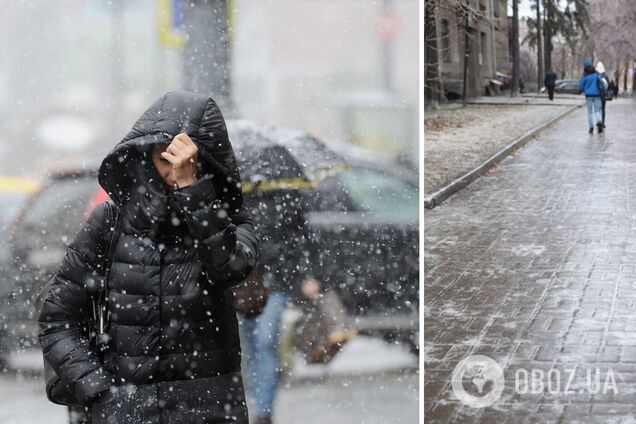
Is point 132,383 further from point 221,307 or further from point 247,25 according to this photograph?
point 247,25

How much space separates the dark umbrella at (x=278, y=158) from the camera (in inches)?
125

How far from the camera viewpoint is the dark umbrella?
3170 mm

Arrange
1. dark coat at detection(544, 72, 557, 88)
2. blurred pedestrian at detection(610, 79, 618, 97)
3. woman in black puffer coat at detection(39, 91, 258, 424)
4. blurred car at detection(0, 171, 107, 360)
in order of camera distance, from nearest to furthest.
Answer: woman in black puffer coat at detection(39, 91, 258, 424), blurred car at detection(0, 171, 107, 360), blurred pedestrian at detection(610, 79, 618, 97), dark coat at detection(544, 72, 557, 88)

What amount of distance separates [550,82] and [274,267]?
24.2m

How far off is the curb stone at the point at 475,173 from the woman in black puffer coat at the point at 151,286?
6.89m

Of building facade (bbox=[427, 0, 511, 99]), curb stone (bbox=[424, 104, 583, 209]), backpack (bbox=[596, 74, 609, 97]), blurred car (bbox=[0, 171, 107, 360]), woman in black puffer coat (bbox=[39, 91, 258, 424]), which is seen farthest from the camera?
building facade (bbox=[427, 0, 511, 99])

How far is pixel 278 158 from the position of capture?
126 inches

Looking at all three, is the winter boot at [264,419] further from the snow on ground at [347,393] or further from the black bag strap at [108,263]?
the black bag strap at [108,263]

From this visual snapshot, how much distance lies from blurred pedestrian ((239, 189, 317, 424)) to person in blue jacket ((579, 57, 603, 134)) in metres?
14.0

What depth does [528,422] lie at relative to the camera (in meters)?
3.87

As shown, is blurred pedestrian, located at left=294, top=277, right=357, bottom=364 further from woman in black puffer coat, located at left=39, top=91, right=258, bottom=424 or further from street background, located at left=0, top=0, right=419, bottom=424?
woman in black puffer coat, located at left=39, top=91, right=258, bottom=424

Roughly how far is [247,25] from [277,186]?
21.3 inches

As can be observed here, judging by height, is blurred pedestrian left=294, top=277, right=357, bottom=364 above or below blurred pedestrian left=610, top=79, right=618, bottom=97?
below

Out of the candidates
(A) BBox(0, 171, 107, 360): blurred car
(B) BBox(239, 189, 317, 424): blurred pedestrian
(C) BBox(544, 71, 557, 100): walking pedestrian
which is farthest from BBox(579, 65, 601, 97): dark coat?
(A) BBox(0, 171, 107, 360): blurred car
